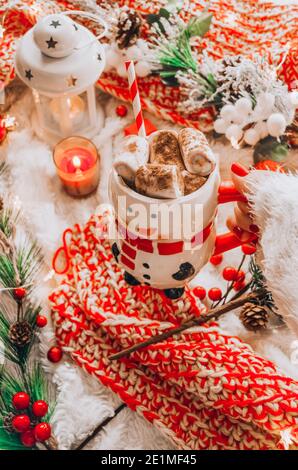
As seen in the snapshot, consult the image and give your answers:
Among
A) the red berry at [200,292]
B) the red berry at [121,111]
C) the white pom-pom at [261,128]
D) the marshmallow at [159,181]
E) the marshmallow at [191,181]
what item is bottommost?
the red berry at [200,292]

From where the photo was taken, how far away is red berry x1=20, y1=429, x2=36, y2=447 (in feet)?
3.16

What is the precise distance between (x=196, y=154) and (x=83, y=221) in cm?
41

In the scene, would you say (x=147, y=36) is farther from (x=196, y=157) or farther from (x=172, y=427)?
(x=172, y=427)

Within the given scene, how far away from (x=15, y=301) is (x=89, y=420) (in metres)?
0.24

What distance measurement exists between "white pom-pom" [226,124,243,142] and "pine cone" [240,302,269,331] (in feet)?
1.05

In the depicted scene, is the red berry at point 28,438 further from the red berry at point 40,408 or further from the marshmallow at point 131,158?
the marshmallow at point 131,158

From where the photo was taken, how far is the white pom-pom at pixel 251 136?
116 centimetres

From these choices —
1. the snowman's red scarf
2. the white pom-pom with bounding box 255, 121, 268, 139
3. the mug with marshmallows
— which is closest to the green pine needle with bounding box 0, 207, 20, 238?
the snowman's red scarf

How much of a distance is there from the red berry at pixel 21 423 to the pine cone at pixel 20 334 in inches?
4.7

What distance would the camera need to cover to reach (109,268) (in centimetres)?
109

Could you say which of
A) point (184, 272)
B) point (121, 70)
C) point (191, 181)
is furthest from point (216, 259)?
point (121, 70)

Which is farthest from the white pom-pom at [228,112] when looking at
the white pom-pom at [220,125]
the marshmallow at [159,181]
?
the marshmallow at [159,181]

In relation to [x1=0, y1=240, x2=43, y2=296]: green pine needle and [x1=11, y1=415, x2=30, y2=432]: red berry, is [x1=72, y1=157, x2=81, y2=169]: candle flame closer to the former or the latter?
[x1=0, y1=240, x2=43, y2=296]: green pine needle

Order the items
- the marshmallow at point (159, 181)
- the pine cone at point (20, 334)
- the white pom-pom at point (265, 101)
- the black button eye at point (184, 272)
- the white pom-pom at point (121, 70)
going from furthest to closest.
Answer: the white pom-pom at point (121, 70)
the white pom-pom at point (265, 101)
the pine cone at point (20, 334)
the black button eye at point (184, 272)
the marshmallow at point (159, 181)
